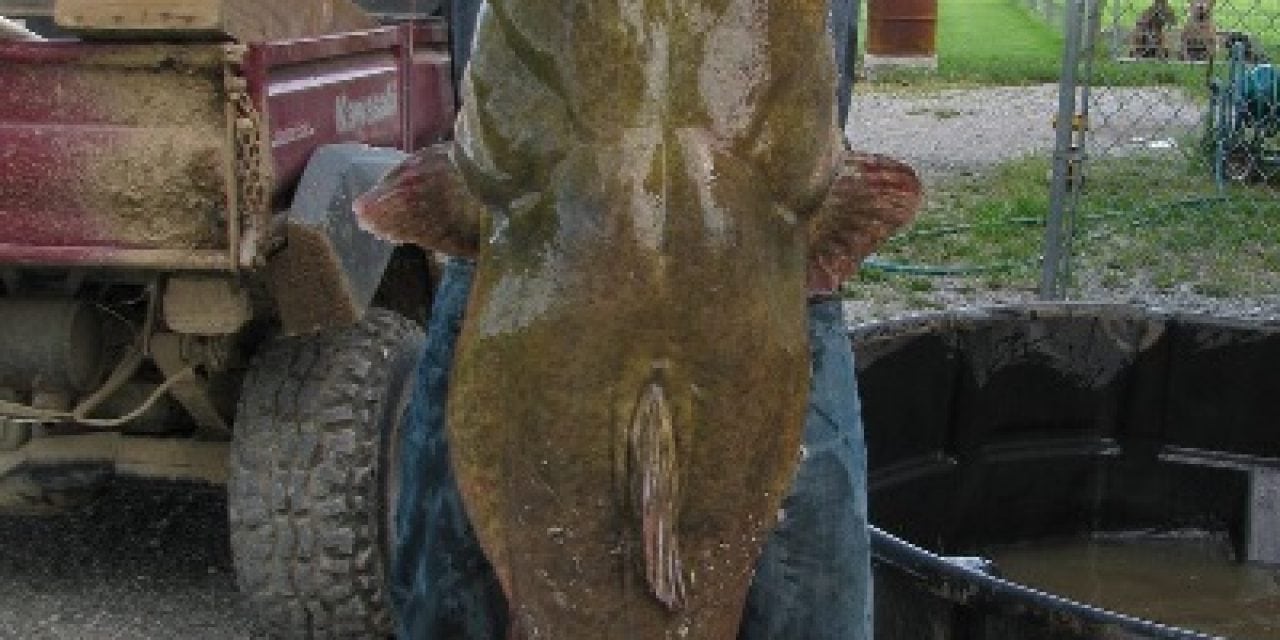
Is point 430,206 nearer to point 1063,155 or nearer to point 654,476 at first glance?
point 654,476

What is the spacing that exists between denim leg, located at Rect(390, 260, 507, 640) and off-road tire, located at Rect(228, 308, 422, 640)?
1.72 m

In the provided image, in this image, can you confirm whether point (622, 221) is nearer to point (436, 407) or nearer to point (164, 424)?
point (436, 407)

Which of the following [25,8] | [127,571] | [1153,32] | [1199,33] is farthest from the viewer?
[1153,32]

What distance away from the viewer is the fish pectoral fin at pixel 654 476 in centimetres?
166

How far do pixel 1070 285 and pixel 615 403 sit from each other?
8257mm

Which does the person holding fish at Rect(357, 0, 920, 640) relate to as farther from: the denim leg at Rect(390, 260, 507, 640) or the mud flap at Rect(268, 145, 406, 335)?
the mud flap at Rect(268, 145, 406, 335)

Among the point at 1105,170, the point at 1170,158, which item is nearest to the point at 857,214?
the point at 1105,170

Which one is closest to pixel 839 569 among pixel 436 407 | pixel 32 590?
pixel 436 407

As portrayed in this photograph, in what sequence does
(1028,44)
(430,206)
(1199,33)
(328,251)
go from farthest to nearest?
(1028,44) < (1199,33) < (328,251) < (430,206)

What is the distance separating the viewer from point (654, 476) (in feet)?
5.43

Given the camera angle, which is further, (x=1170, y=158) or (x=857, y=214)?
(x=1170, y=158)

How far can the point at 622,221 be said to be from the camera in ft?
5.59

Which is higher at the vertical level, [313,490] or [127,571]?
[313,490]

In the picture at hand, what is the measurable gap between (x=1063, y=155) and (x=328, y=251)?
4.54m
